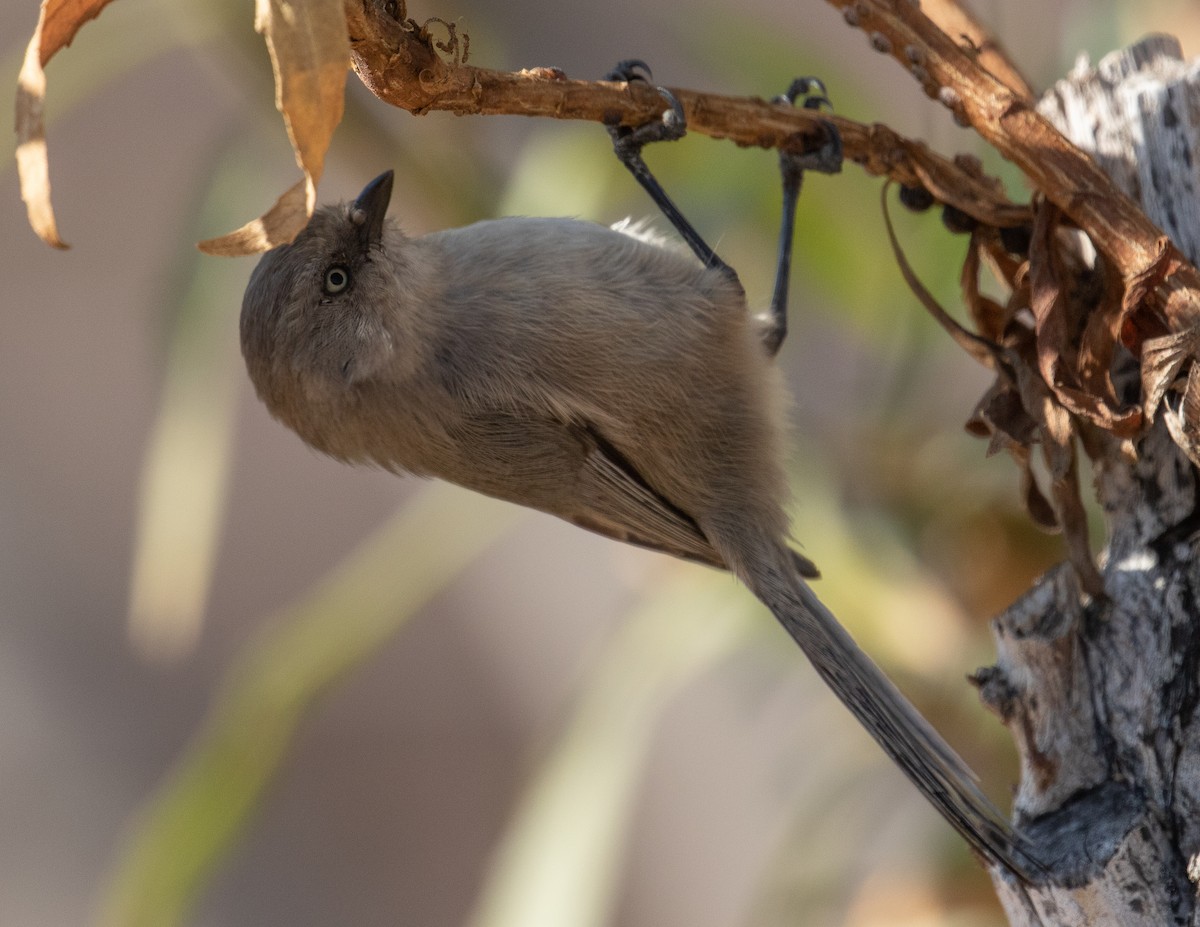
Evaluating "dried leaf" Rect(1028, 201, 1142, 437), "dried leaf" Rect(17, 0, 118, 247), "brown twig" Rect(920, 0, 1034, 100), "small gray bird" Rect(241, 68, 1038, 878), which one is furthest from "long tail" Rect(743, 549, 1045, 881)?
"dried leaf" Rect(17, 0, 118, 247)

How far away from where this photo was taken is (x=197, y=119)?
3898 millimetres

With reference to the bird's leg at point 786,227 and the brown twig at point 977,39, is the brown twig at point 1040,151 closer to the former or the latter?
the brown twig at point 977,39

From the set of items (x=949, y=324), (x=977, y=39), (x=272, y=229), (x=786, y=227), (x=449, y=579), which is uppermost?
(x=786, y=227)

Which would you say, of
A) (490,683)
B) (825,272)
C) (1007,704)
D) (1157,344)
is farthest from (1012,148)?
(490,683)

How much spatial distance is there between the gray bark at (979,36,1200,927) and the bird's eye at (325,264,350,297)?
2.79ft

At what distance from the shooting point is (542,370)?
145 cm

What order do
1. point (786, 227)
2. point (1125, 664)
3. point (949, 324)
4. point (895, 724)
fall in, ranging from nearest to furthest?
point (1125, 664) → point (949, 324) → point (895, 724) → point (786, 227)

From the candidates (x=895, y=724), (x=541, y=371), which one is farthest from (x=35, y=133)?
(x=895, y=724)

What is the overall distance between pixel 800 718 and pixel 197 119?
2648mm

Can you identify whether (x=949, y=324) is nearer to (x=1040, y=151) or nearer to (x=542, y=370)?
(x=1040, y=151)

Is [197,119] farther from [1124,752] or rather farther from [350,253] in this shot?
[1124,752]

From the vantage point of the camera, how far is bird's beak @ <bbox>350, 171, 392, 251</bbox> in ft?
4.91

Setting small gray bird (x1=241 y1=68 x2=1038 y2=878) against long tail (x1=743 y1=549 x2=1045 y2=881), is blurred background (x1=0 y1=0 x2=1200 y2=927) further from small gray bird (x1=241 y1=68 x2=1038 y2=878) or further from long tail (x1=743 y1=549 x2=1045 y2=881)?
long tail (x1=743 y1=549 x2=1045 y2=881)

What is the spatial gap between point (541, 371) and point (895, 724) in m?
0.57
